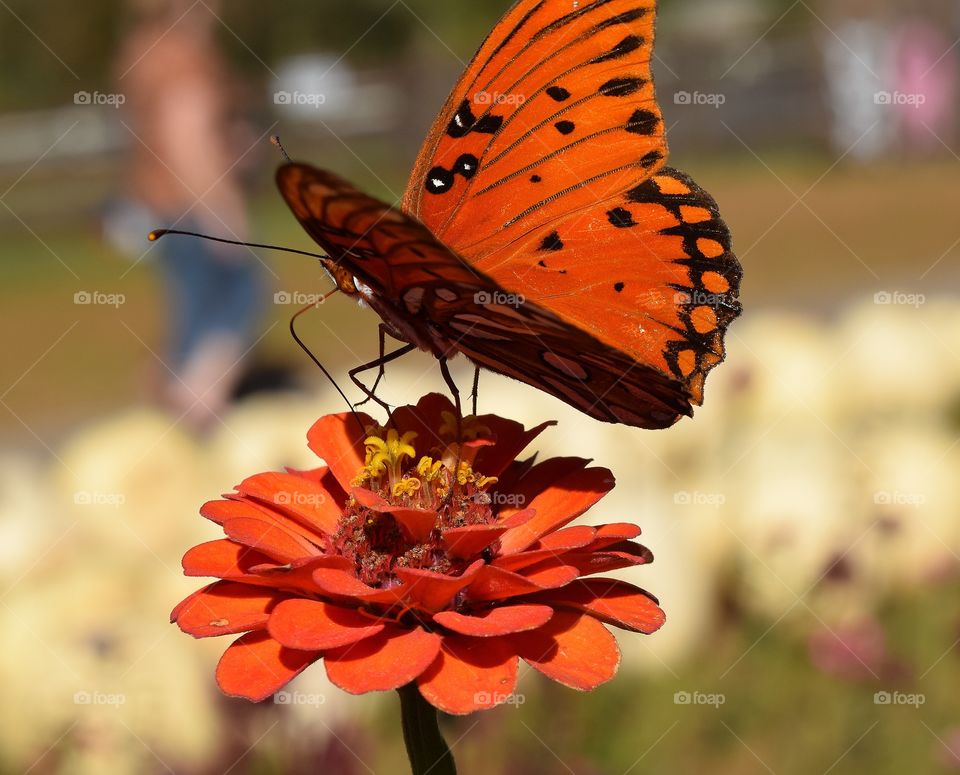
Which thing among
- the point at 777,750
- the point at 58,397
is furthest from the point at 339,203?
the point at 58,397

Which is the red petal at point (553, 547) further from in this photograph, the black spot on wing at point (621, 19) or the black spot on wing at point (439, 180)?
the black spot on wing at point (621, 19)

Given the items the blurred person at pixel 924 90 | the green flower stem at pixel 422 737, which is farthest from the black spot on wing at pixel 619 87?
the blurred person at pixel 924 90

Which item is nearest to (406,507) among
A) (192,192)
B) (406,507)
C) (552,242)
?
(406,507)

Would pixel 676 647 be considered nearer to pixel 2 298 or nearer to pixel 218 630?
pixel 218 630

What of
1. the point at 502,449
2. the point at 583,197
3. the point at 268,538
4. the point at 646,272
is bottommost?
the point at 268,538

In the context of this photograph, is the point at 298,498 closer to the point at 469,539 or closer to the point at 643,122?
the point at 469,539

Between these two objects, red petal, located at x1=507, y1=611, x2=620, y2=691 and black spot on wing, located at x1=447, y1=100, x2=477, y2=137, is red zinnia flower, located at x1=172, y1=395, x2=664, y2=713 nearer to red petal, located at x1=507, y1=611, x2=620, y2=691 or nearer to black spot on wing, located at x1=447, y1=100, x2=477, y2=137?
red petal, located at x1=507, y1=611, x2=620, y2=691

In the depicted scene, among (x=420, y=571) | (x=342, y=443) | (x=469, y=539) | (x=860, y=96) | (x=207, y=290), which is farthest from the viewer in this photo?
(x=860, y=96)

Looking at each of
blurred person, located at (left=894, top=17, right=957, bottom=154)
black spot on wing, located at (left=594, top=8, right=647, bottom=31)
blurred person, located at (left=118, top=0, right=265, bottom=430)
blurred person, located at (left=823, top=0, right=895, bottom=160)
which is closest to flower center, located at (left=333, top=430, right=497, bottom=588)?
black spot on wing, located at (left=594, top=8, right=647, bottom=31)
